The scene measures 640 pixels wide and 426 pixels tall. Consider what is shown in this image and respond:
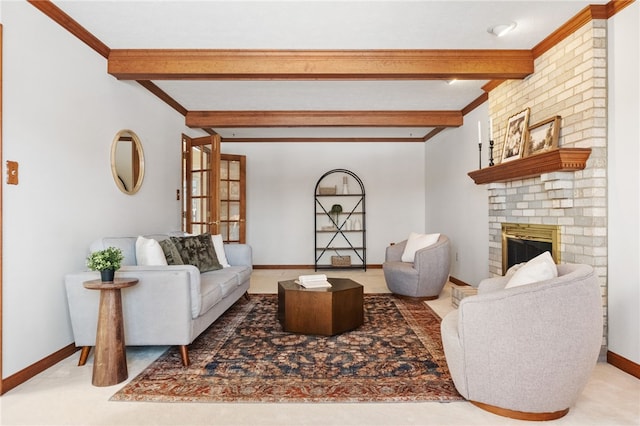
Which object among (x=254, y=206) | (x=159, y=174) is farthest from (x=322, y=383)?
(x=254, y=206)

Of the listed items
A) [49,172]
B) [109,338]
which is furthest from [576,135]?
[49,172]

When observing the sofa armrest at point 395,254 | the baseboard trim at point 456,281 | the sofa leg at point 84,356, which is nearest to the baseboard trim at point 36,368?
the sofa leg at point 84,356

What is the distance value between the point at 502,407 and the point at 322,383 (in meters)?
1.00

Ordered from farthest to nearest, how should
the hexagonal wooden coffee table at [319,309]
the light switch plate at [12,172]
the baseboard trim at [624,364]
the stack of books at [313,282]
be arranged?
1. the stack of books at [313,282]
2. the hexagonal wooden coffee table at [319,309]
3. the baseboard trim at [624,364]
4. the light switch plate at [12,172]

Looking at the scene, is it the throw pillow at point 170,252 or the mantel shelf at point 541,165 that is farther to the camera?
the throw pillow at point 170,252

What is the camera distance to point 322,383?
95.3 inches

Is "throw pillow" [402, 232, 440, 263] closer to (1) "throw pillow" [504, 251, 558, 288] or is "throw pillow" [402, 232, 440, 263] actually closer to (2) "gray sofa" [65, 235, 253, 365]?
(1) "throw pillow" [504, 251, 558, 288]

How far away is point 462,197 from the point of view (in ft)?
18.2

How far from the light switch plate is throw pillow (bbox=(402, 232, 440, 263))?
3.81m

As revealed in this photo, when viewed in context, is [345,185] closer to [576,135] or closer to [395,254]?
[395,254]

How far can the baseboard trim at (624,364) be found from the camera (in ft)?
8.20

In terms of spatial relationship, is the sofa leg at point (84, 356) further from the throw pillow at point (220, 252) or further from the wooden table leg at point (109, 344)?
the throw pillow at point (220, 252)

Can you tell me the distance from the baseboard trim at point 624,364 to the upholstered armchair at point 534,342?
2.80 ft

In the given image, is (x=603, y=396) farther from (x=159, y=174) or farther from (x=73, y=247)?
(x=159, y=174)
